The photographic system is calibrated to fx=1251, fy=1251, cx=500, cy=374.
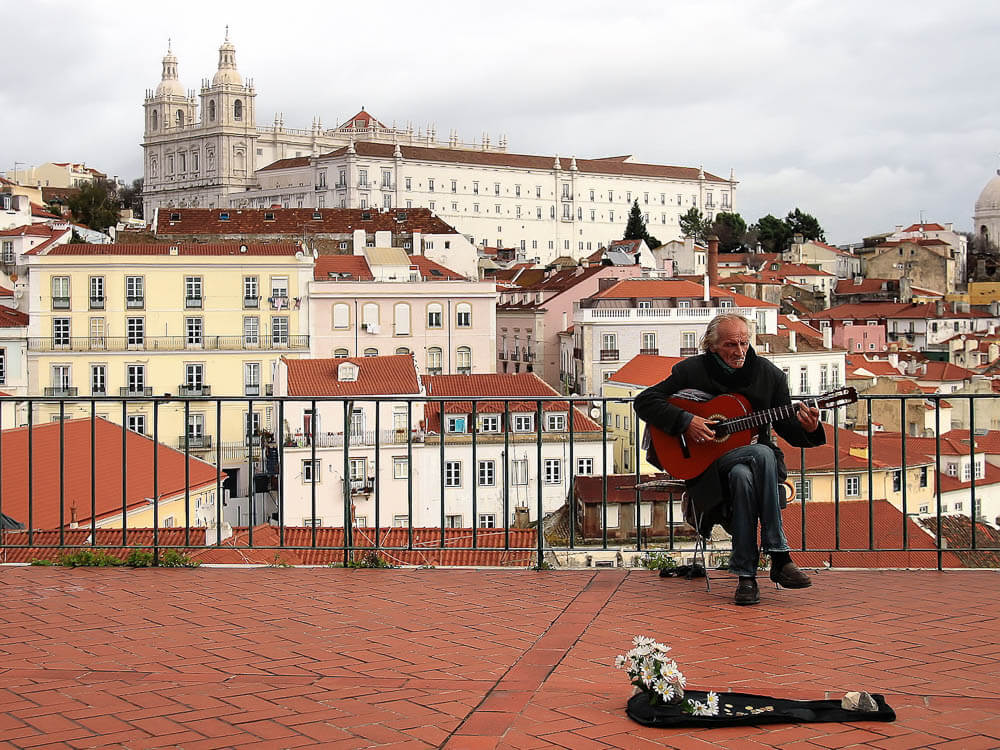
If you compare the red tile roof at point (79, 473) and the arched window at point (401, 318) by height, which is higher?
the arched window at point (401, 318)

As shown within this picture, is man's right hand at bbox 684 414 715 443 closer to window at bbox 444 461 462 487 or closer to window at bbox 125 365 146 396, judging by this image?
window at bbox 444 461 462 487

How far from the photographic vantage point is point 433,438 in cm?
3469

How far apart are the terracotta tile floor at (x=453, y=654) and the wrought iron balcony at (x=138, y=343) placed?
41.9m

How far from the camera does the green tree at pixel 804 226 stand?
138m

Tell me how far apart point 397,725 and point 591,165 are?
495 ft

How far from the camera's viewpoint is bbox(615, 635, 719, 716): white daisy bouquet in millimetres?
4289

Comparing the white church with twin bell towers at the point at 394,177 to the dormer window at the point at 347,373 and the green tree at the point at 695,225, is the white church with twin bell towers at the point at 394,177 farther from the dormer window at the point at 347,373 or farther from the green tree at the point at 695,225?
the dormer window at the point at 347,373

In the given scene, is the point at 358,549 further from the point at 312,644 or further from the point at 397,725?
the point at 397,725

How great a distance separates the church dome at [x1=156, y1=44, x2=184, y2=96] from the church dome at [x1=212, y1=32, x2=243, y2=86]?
10.1 metres

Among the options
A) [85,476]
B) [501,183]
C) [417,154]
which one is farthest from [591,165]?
[85,476]

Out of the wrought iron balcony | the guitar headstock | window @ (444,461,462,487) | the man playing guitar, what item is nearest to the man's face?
the man playing guitar

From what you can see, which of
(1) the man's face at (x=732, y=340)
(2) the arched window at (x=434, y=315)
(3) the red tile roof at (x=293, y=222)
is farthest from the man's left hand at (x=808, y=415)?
(3) the red tile roof at (x=293, y=222)

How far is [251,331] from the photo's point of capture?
49.2 m

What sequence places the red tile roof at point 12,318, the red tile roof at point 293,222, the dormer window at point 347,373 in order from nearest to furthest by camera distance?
the dormer window at point 347,373
the red tile roof at point 12,318
the red tile roof at point 293,222
